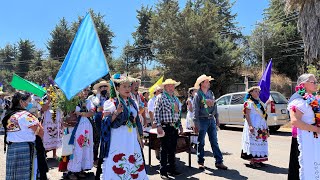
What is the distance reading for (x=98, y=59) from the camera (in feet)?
17.5

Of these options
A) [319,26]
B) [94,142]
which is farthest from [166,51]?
[94,142]

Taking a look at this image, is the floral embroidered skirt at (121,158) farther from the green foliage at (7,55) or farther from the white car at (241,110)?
the green foliage at (7,55)

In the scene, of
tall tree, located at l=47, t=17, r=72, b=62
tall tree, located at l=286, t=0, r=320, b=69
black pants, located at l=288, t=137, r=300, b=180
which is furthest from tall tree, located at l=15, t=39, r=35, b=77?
black pants, located at l=288, t=137, r=300, b=180

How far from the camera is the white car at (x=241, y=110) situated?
1429cm

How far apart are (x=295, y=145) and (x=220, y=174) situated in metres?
2.64

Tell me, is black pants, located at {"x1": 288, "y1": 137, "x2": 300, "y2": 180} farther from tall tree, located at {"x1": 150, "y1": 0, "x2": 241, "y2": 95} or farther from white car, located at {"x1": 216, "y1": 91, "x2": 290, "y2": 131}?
tall tree, located at {"x1": 150, "y1": 0, "x2": 241, "y2": 95}

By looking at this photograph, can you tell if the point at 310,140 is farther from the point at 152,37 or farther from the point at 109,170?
the point at 152,37

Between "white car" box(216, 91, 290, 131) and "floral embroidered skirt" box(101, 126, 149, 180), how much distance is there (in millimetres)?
9358

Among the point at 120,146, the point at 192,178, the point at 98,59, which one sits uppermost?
the point at 98,59

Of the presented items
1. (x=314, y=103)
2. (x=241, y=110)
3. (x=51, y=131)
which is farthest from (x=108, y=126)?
(x=241, y=110)

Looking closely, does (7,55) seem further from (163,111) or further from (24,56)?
(163,111)

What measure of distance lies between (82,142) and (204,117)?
2.72 m

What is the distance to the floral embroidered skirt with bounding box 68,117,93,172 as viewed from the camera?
7.00m

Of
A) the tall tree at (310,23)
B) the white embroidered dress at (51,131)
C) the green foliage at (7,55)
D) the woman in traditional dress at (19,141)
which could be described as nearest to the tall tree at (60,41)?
the green foliage at (7,55)
